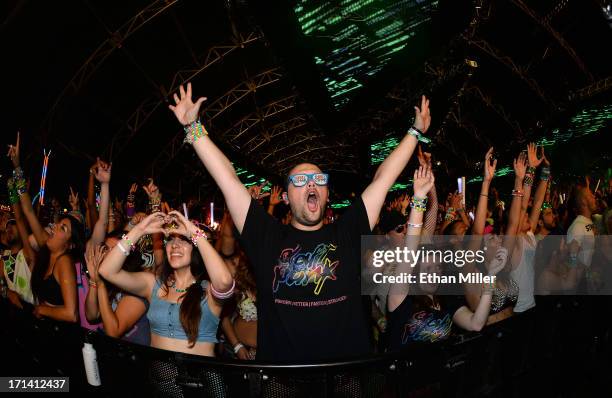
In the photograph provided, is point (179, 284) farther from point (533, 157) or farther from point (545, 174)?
point (545, 174)

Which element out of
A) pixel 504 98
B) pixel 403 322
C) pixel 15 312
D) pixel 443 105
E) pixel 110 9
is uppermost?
pixel 110 9

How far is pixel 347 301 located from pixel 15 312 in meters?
1.98

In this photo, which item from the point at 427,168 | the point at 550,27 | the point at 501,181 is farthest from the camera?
the point at 501,181

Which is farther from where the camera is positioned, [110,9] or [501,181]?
[501,181]

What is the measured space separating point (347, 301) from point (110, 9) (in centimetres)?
1329

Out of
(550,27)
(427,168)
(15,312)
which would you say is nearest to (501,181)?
(550,27)

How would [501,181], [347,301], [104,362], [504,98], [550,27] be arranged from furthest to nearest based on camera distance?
[501,181]
[504,98]
[550,27]
[347,301]
[104,362]

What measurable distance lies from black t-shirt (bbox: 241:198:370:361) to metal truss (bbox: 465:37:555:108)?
1650cm

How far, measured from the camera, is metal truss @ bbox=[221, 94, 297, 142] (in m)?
20.6

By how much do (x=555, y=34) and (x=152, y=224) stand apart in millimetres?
16906

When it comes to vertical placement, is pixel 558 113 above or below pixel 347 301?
above

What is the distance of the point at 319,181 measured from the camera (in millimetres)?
2385

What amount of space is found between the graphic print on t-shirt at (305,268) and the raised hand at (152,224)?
785 mm

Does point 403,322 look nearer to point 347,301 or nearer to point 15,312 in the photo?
point 347,301
